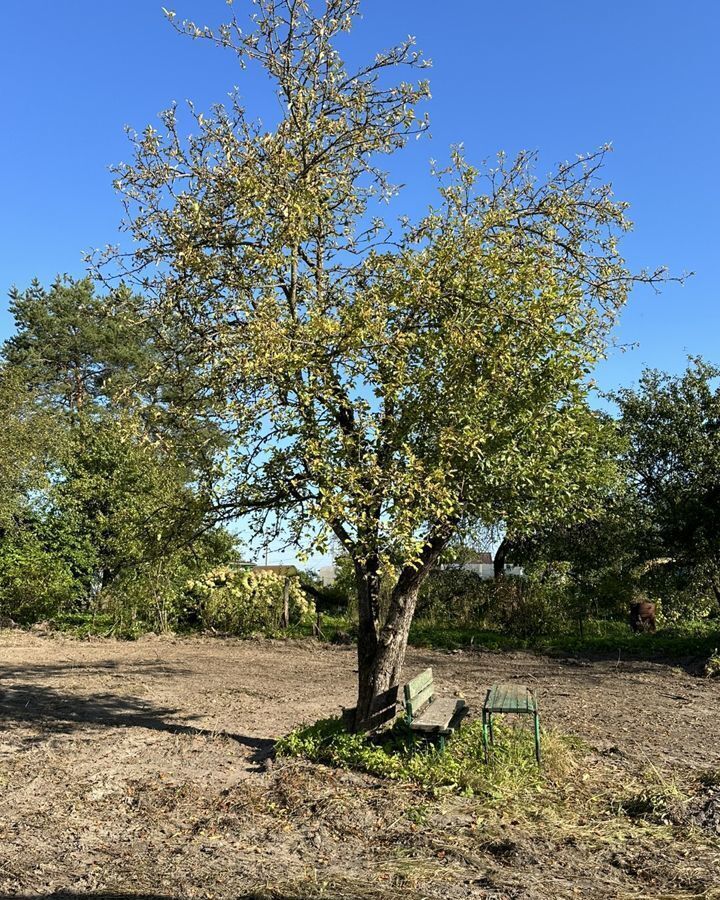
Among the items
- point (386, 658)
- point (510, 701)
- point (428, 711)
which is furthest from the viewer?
point (386, 658)

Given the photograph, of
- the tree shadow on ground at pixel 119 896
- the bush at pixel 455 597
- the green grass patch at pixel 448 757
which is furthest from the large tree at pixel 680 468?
the tree shadow on ground at pixel 119 896

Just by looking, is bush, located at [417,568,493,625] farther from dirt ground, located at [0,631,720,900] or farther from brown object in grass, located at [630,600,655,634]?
dirt ground, located at [0,631,720,900]

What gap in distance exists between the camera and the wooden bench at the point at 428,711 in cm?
645

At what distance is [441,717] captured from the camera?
6742mm

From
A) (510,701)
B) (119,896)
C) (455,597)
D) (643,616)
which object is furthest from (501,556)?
(119,896)

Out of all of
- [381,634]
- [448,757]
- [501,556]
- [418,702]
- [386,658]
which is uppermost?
[501,556]

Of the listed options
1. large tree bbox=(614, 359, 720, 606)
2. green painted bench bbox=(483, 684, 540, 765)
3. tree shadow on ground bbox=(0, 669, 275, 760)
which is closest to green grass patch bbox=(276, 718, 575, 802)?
green painted bench bbox=(483, 684, 540, 765)

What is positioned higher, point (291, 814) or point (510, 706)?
Result: point (510, 706)

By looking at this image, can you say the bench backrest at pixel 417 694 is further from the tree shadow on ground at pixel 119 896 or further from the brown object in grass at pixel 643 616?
the brown object in grass at pixel 643 616

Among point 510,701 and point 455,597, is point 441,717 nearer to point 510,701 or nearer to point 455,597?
point 510,701

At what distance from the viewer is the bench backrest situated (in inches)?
255

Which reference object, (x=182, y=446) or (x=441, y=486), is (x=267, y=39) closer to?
(x=182, y=446)

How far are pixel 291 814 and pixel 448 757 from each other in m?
1.58

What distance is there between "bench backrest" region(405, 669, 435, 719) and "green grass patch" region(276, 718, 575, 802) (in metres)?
0.29
